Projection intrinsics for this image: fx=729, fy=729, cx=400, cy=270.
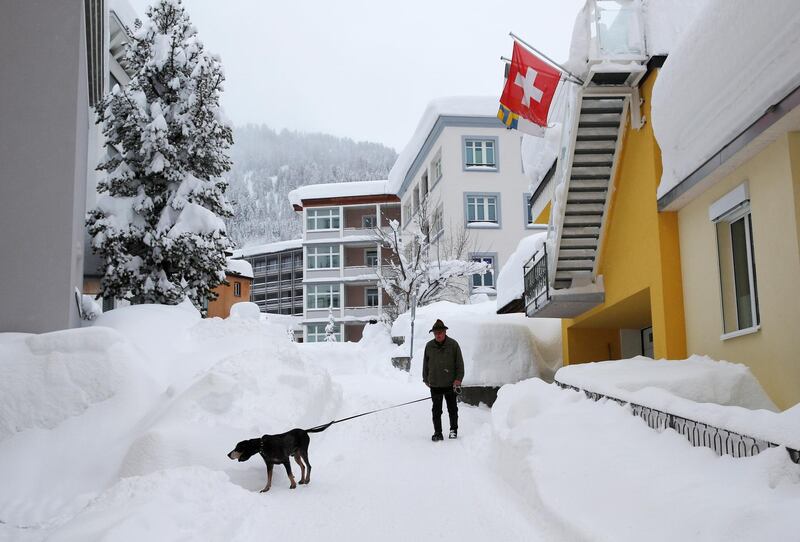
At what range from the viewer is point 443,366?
1170cm

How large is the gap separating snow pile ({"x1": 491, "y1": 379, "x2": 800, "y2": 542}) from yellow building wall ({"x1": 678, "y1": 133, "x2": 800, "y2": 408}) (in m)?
2.05

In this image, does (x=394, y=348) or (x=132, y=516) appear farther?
(x=394, y=348)

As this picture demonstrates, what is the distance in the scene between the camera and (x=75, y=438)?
9.89 meters

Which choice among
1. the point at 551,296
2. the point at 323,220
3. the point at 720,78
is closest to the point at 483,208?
the point at 323,220

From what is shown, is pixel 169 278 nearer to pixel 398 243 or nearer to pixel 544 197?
pixel 544 197

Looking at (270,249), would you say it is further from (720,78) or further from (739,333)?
(720,78)

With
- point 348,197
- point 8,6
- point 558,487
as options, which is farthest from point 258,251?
point 558,487

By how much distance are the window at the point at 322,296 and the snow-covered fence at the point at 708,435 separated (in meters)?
52.0

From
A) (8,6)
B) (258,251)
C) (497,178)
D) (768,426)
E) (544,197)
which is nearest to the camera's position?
(768,426)

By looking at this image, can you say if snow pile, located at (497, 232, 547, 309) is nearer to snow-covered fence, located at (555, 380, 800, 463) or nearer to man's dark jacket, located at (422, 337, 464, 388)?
man's dark jacket, located at (422, 337, 464, 388)

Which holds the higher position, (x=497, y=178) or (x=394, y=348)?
(x=497, y=178)

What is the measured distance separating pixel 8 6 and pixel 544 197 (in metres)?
12.2

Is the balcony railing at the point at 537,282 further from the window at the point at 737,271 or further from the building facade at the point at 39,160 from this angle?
the building facade at the point at 39,160

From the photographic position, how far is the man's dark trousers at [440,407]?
11295mm
